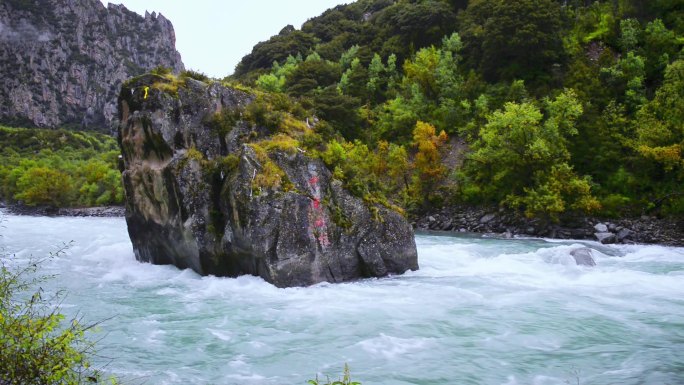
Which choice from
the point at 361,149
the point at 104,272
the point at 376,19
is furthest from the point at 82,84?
the point at 104,272

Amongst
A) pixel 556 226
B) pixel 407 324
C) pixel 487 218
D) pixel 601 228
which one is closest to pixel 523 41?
pixel 487 218

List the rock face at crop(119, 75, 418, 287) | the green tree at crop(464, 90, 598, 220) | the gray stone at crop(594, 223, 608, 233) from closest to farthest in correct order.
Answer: the rock face at crop(119, 75, 418, 287), the gray stone at crop(594, 223, 608, 233), the green tree at crop(464, 90, 598, 220)

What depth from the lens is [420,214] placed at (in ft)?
127

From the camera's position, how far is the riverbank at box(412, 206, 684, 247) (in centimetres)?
2653

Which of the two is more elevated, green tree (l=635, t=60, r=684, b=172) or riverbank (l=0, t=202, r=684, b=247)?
green tree (l=635, t=60, r=684, b=172)

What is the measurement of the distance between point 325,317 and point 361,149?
100 feet

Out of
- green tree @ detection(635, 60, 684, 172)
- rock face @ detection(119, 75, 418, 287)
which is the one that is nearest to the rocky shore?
rock face @ detection(119, 75, 418, 287)

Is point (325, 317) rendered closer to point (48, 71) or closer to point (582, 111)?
point (582, 111)

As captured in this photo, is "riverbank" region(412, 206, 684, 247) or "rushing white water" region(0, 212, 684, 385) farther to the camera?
"riverbank" region(412, 206, 684, 247)

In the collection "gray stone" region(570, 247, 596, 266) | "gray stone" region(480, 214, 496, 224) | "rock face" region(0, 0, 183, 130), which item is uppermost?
"rock face" region(0, 0, 183, 130)

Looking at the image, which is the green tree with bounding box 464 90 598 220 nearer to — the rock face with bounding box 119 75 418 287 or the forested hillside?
the forested hillside

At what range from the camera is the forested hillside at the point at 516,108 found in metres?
29.4

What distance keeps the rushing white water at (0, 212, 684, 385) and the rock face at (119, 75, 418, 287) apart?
87 centimetres

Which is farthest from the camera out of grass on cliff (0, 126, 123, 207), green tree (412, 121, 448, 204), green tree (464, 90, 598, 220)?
grass on cliff (0, 126, 123, 207)
